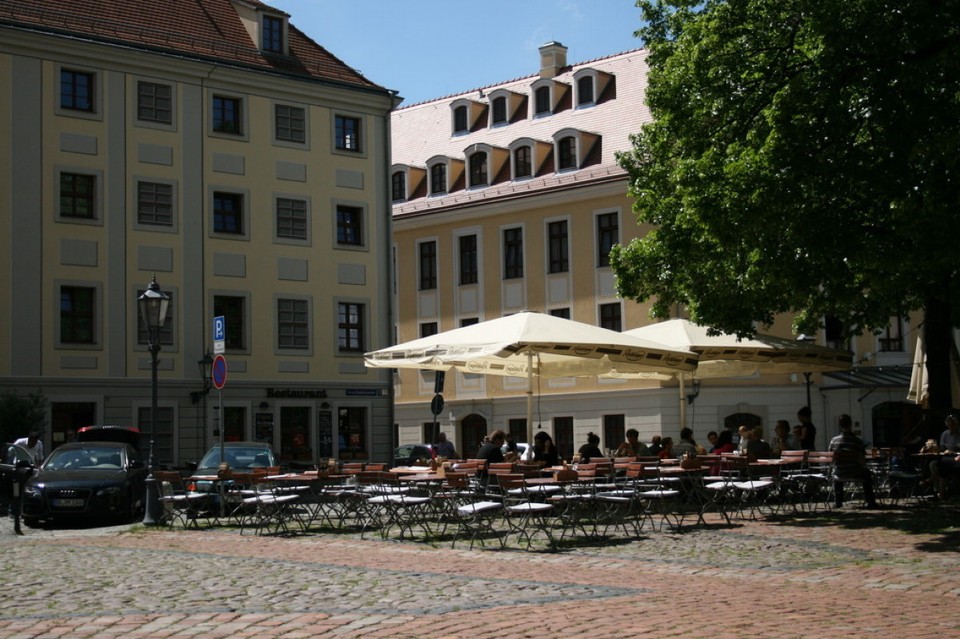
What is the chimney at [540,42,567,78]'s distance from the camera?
197 feet

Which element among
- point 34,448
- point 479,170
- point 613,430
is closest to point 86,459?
point 34,448

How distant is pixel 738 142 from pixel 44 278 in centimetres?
2316

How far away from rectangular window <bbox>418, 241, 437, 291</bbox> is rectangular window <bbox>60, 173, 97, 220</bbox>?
70.6ft

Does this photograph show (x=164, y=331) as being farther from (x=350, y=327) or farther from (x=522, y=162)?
(x=522, y=162)

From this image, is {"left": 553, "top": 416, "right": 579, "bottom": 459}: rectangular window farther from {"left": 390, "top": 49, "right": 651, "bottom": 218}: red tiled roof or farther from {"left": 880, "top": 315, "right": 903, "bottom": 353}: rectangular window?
{"left": 880, "top": 315, "right": 903, "bottom": 353}: rectangular window

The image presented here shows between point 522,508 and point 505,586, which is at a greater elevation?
point 522,508

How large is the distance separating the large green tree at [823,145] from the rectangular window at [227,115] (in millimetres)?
21717

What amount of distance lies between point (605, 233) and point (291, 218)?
14594 mm

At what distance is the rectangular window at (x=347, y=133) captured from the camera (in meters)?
44.0

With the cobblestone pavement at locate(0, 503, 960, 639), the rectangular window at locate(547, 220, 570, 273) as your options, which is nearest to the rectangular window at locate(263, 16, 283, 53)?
the rectangular window at locate(547, 220, 570, 273)

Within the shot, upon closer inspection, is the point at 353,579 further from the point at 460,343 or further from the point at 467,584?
the point at 460,343

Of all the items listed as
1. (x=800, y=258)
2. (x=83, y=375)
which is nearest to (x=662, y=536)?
(x=800, y=258)

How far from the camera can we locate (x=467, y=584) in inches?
492

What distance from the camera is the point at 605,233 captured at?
52.8 m
